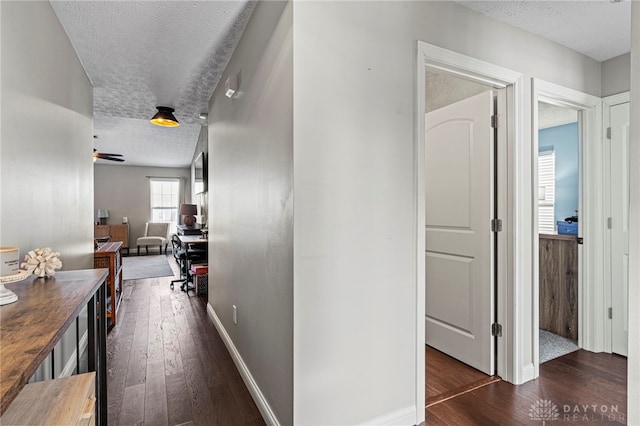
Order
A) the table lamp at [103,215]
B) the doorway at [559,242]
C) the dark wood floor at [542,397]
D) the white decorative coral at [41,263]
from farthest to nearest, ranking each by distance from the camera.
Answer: the table lamp at [103,215]
the doorway at [559,242]
the dark wood floor at [542,397]
the white decorative coral at [41,263]

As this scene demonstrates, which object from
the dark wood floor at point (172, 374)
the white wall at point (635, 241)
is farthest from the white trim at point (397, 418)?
the white wall at point (635, 241)

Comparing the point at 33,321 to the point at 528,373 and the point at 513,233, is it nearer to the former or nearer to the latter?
the point at 513,233

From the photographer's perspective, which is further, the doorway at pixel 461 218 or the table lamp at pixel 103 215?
the table lamp at pixel 103 215

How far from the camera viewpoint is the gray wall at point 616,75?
2613mm

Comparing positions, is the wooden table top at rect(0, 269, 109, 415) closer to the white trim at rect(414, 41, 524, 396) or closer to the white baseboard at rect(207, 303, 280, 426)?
the white baseboard at rect(207, 303, 280, 426)

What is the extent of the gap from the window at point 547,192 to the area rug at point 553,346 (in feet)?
5.58

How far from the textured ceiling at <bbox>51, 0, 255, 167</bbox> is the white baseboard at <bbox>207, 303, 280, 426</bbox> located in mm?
2349

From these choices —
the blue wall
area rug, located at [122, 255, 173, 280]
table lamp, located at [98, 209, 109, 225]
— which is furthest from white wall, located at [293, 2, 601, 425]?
table lamp, located at [98, 209, 109, 225]

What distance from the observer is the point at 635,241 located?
1.00 m

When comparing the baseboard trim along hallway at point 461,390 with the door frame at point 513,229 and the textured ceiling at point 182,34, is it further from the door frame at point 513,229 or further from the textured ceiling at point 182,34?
the textured ceiling at point 182,34

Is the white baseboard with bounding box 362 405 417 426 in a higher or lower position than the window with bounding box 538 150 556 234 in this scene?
lower

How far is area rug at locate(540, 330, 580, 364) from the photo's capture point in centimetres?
274

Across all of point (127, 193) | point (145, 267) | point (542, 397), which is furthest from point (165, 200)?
point (542, 397)

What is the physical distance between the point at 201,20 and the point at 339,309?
2.03m
